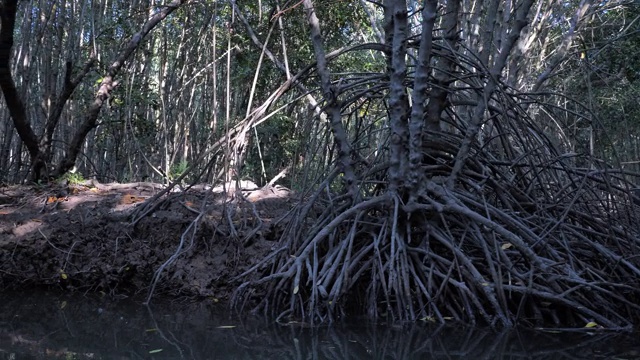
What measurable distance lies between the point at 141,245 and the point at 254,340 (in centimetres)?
202

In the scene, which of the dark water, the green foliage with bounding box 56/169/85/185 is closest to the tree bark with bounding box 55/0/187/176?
the green foliage with bounding box 56/169/85/185

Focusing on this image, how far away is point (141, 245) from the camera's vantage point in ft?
16.5

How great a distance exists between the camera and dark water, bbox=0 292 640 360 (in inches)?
119

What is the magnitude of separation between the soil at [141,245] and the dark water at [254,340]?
70cm

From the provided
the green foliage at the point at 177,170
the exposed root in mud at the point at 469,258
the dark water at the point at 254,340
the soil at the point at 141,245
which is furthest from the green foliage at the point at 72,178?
the exposed root in mud at the point at 469,258

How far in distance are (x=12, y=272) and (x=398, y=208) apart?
3.03 meters

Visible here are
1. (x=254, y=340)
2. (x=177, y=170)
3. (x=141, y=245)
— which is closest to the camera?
(x=254, y=340)

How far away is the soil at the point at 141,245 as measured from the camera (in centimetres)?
475

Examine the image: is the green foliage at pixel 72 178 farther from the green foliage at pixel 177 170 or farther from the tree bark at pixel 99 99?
the green foliage at pixel 177 170

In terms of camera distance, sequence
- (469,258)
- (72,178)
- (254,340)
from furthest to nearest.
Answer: (72,178)
(469,258)
(254,340)

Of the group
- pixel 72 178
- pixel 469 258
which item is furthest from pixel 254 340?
pixel 72 178

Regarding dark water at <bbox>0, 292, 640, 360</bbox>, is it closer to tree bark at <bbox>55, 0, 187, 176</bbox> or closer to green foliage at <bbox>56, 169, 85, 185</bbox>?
green foliage at <bbox>56, 169, 85, 185</bbox>

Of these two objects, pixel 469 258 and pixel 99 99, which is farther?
pixel 99 99

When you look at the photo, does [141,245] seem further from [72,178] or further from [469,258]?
[469,258]
